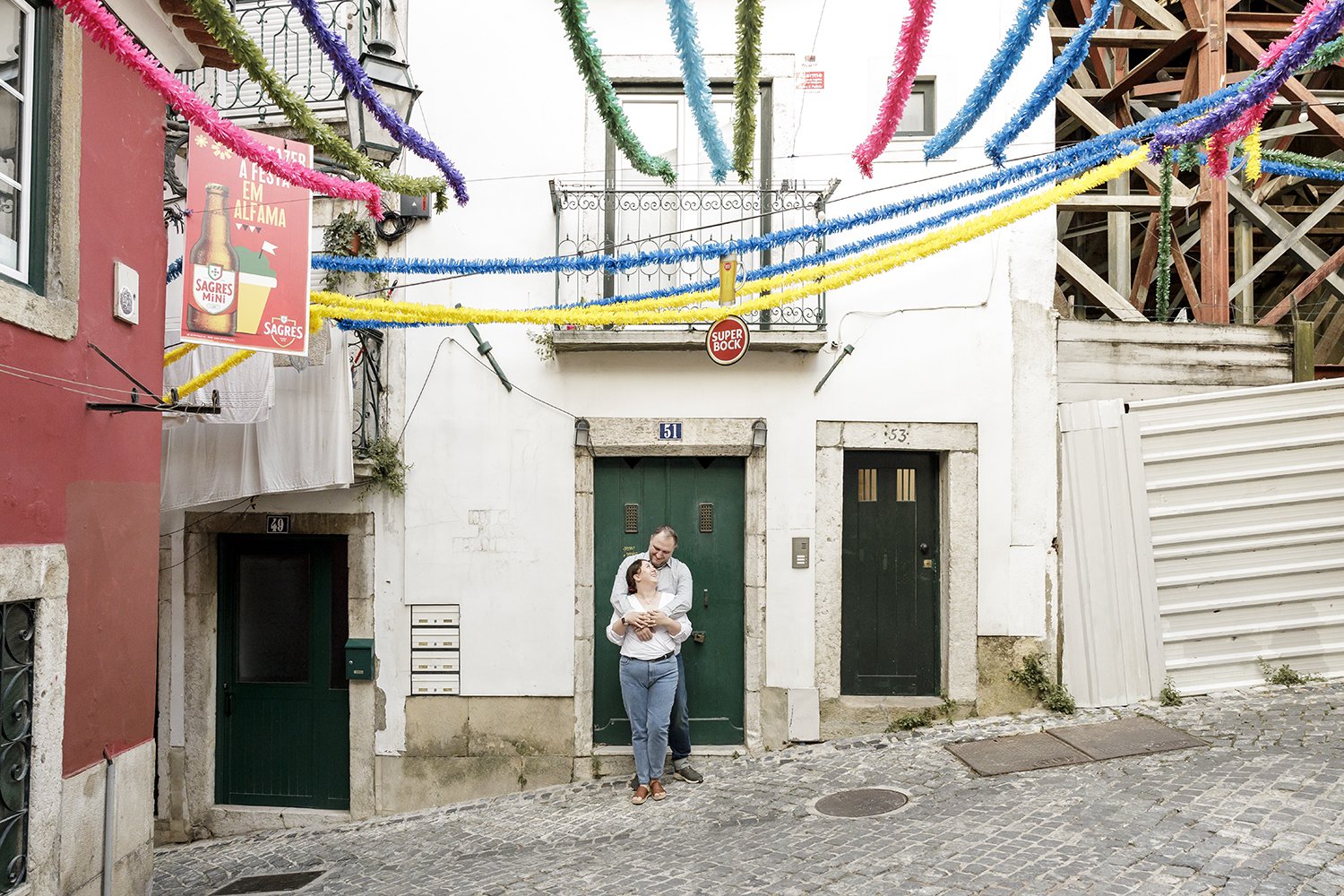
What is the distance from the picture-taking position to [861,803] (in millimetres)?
5828

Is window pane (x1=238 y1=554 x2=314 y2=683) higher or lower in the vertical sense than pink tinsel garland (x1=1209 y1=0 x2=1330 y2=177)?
lower

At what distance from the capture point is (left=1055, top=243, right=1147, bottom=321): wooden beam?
816 cm

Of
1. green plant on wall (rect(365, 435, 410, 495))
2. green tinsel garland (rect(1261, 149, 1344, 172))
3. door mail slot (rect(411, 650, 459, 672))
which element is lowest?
door mail slot (rect(411, 650, 459, 672))

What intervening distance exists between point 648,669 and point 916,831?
6.46 feet

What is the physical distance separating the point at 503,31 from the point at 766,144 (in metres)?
2.27

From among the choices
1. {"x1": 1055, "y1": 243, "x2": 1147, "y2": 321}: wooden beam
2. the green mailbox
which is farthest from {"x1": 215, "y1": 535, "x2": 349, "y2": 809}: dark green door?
{"x1": 1055, "y1": 243, "x2": 1147, "y2": 321}: wooden beam

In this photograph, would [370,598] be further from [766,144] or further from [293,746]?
[766,144]

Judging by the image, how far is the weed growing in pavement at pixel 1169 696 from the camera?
6973mm

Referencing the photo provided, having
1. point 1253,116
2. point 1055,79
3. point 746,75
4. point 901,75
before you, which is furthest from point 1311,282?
point 746,75

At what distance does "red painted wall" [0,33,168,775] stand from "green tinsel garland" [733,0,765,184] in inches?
124

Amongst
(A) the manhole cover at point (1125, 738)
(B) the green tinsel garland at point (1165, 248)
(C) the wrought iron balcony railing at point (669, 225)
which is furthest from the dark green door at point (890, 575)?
(B) the green tinsel garland at point (1165, 248)

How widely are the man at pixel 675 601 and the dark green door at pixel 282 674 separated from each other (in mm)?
2550

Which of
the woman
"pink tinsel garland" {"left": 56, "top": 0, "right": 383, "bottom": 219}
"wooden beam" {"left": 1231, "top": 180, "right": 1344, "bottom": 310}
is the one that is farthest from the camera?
"wooden beam" {"left": 1231, "top": 180, "right": 1344, "bottom": 310}

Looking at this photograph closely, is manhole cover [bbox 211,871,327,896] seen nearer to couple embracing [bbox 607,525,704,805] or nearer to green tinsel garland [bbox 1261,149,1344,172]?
couple embracing [bbox 607,525,704,805]
